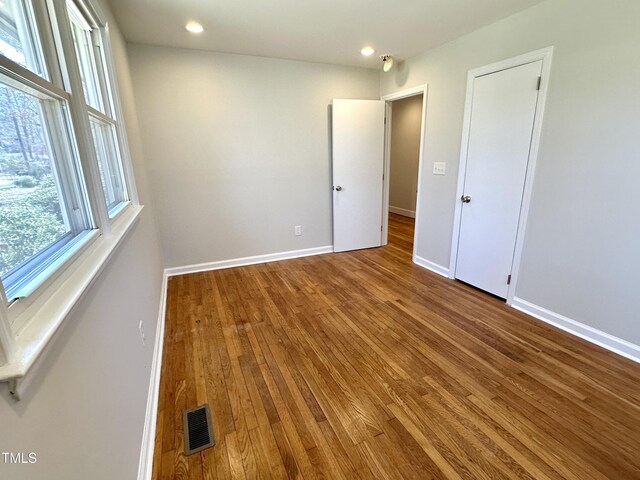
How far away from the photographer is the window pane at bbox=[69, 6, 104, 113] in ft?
5.33

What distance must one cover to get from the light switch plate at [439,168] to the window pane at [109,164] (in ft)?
9.91

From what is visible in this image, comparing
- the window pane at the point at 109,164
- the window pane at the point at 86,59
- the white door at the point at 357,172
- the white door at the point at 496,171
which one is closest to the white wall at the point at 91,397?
the window pane at the point at 109,164

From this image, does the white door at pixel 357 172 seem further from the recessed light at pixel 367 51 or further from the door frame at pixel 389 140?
the recessed light at pixel 367 51

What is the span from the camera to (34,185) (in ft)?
3.01

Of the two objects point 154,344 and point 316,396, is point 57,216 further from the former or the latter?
point 316,396

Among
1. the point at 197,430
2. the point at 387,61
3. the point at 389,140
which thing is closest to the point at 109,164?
the point at 197,430

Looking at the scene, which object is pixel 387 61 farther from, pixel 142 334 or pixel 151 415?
pixel 151 415

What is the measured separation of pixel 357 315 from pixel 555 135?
82.0 inches

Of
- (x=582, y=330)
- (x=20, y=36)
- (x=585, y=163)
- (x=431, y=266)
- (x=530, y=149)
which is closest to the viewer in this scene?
(x=20, y=36)

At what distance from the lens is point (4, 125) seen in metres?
0.80

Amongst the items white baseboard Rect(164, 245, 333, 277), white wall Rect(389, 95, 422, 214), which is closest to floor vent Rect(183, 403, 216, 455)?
white baseboard Rect(164, 245, 333, 277)

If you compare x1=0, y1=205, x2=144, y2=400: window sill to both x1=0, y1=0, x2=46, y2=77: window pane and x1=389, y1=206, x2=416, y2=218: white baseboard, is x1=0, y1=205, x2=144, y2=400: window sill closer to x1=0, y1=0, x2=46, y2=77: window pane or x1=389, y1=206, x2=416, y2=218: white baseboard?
x1=0, y1=0, x2=46, y2=77: window pane

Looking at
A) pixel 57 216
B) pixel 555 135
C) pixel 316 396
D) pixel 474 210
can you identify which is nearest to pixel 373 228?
pixel 474 210

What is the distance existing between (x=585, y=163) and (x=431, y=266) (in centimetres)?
184
